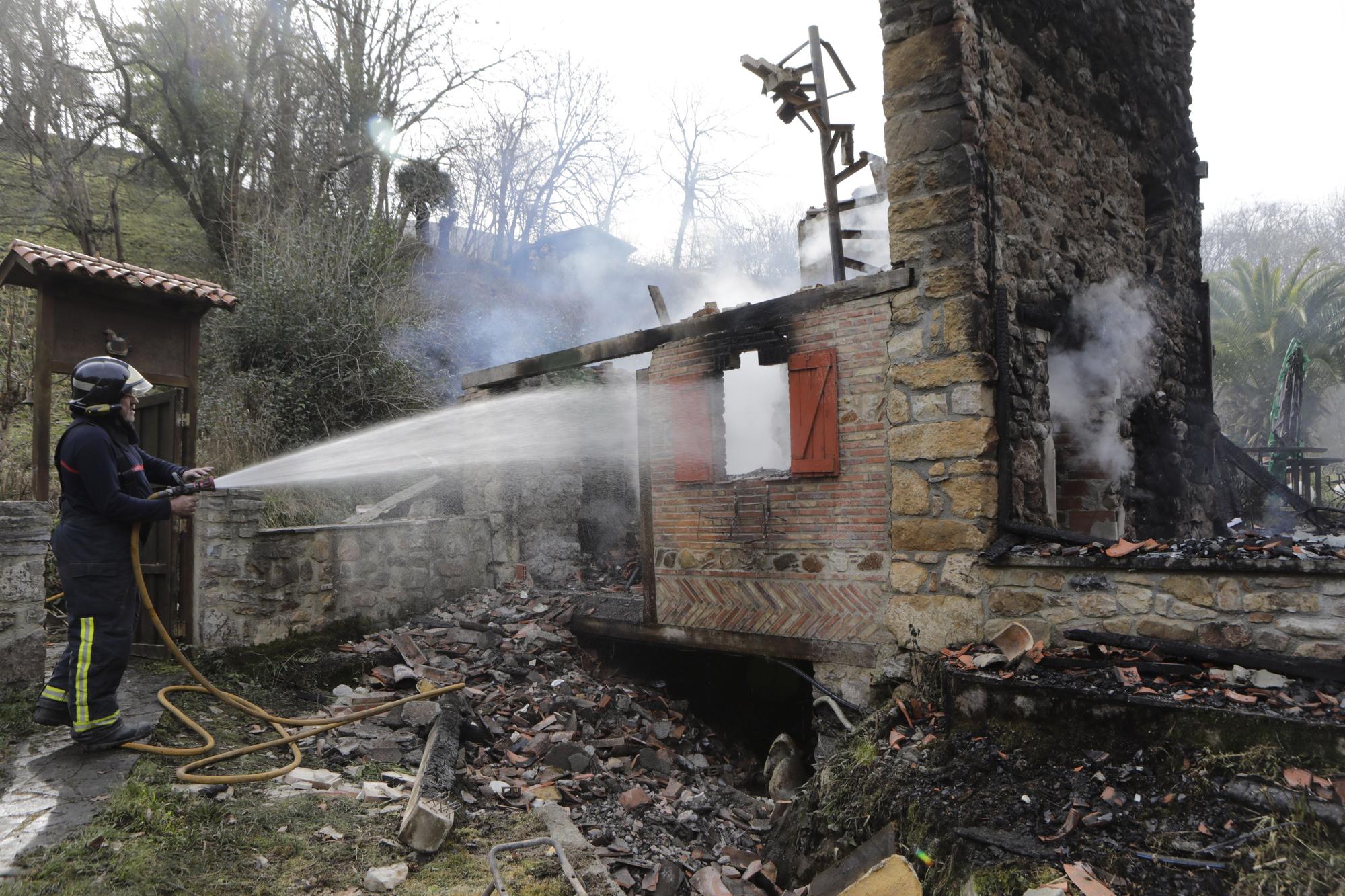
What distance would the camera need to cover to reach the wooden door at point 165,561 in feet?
21.2

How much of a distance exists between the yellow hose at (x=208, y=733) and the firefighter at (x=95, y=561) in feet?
0.35

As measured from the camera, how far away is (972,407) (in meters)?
5.86

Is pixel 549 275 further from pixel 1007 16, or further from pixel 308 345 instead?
pixel 1007 16

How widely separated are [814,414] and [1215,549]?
2.89m

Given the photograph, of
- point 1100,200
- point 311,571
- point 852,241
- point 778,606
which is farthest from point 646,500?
point 852,241

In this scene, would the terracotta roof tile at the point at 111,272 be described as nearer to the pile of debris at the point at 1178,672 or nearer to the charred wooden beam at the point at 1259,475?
the pile of debris at the point at 1178,672

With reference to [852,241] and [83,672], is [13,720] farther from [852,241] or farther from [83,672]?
[852,241]

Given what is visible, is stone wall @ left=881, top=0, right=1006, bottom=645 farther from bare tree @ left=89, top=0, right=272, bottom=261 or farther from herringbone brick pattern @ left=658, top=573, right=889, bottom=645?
bare tree @ left=89, top=0, right=272, bottom=261

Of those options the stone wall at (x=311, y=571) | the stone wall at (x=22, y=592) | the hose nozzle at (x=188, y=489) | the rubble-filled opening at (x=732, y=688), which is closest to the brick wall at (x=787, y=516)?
the rubble-filled opening at (x=732, y=688)

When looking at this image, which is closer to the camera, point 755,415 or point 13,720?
A: point 13,720

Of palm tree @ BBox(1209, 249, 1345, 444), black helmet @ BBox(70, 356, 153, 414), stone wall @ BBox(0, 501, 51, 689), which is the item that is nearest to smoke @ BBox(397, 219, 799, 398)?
black helmet @ BBox(70, 356, 153, 414)

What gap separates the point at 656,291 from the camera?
9867mm

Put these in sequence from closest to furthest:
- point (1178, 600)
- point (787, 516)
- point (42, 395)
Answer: point (1178, 600), point (42, 395), point (787, 516)

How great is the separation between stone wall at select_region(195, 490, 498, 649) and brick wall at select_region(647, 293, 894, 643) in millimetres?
2590
